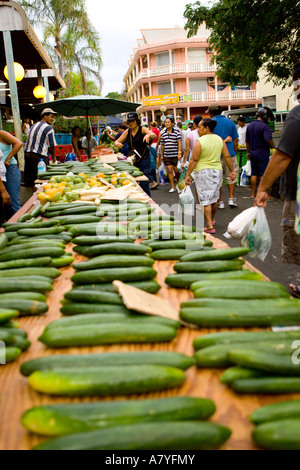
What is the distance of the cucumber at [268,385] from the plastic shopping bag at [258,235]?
211 centimetres

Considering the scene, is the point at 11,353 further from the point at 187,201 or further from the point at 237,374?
the point at 187,201

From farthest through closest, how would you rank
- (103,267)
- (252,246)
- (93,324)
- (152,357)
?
(252,246) → (103,267) → (93,324) → (152,357)

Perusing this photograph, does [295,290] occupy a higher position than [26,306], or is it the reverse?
[26,306]

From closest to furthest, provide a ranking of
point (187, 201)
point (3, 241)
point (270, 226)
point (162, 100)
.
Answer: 1. point (3, 241)
2. point (187, 201)
3. point (270, 226)
4. point (162, 100)

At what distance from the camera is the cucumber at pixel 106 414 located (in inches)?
45.2

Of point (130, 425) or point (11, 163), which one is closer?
point (130, 425)

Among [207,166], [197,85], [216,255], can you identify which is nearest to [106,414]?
[216,255]

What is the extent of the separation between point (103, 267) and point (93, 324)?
61 centimetres

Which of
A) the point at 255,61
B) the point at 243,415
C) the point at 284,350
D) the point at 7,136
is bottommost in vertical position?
the point at 243,415

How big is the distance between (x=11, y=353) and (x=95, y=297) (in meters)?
0.46

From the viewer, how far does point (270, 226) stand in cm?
711
